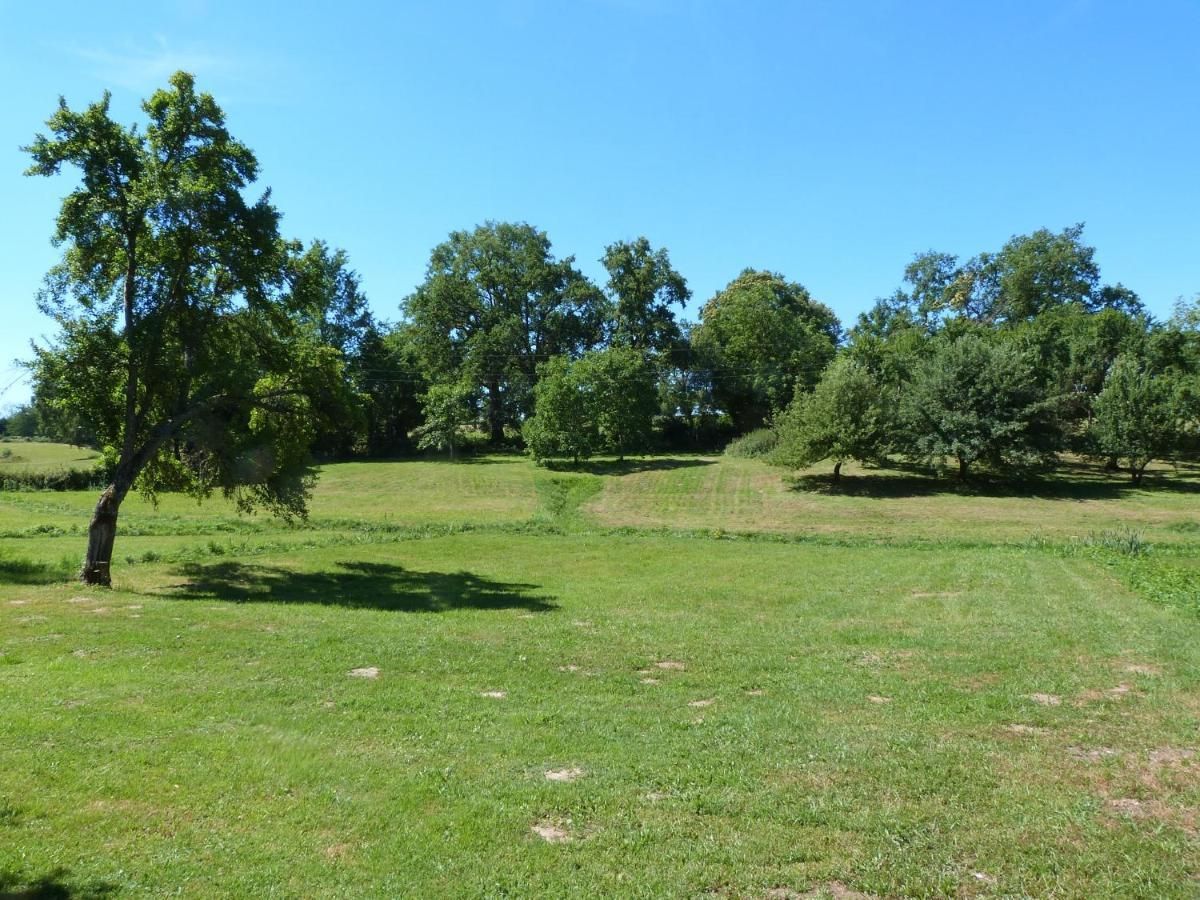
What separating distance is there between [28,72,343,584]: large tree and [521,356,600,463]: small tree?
42.0m

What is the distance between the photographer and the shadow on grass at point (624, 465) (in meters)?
63.0

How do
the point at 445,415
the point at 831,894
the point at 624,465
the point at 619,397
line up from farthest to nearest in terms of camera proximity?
1. the point at 445,415
2. the point at 619,397
3. the point at 624,465
4. the point at 831,894

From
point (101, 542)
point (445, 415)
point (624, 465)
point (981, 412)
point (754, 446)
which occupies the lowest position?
point (101, 542)

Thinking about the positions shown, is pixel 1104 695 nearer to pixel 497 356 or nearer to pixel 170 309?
pixel 170 309

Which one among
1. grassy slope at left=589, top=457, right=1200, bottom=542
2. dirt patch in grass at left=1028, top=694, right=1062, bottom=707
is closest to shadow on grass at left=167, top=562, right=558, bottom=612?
dirt patch in grass at left=1028, top=694, right=1062, bottom=707

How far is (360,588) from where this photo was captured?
2053cm

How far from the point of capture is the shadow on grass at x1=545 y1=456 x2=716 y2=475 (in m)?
63.0

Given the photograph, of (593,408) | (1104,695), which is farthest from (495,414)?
(1104,695)

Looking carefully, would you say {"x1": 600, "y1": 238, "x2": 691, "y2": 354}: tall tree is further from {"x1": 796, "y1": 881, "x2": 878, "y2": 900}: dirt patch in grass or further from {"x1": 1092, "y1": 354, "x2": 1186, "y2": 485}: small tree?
{"x1": 796, "y1": 881, "x2": 878, "y2": 900}: dirt patch in grass

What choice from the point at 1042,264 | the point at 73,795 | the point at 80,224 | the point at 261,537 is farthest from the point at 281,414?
the point at 1042,264

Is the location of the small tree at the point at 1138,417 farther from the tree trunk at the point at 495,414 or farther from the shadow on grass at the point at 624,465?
the tree trunk at the point at 495,414

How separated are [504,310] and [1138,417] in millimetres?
60861

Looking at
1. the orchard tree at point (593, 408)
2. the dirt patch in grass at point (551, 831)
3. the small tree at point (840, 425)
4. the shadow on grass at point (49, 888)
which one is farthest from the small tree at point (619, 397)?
the shadow on grass at point (49, 888)

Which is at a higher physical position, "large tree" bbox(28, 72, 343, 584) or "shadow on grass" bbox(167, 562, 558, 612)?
"large tree" bbox(28, 72, 343, 584)
